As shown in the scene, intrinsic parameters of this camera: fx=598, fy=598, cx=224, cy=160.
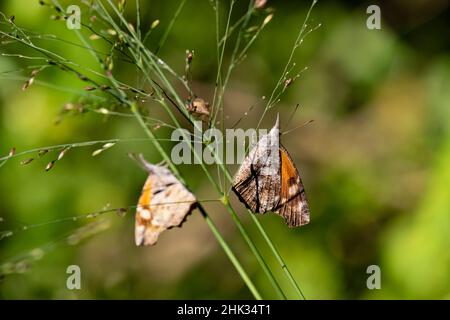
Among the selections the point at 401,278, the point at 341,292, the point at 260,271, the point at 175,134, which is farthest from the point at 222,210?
the point at 175,134

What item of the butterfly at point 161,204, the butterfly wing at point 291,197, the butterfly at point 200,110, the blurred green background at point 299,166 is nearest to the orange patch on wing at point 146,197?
the butterfly at point 161,204

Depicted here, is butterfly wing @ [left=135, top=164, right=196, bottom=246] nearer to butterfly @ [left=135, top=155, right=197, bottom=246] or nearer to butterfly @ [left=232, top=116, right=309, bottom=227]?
butterfly @ [left=135, top=155, right=197, bottom=246]

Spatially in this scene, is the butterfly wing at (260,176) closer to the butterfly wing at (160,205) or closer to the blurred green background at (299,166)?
the butterfly wing at (160,205)

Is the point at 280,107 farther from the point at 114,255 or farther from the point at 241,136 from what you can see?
the point at 241,136

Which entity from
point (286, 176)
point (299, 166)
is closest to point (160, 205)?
point (286, 176)

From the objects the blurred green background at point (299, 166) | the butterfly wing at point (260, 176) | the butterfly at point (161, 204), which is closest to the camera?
the butterfly at point (161, 204)

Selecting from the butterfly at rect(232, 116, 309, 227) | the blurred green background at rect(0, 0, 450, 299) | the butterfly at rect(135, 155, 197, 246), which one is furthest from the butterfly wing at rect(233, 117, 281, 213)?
the blurred green background at rect(0, 0, 450, 299)

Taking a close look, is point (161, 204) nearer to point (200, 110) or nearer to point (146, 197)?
point (146, 197)
